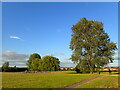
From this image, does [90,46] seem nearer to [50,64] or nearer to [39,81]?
[39,81]

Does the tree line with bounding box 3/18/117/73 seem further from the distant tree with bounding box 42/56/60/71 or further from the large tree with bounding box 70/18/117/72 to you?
the distant tree with bounding box 42/56/60/71

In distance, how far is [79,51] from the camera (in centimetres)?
4244

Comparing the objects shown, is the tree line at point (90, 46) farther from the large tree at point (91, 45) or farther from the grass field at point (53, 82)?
the grass field at point (53, 82)

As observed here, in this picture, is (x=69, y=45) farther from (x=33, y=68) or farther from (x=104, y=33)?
(x=33, y=68)

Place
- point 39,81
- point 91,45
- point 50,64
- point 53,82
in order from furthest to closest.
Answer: point 50,64 < point 91,45 < point 39,81 < point 53,82

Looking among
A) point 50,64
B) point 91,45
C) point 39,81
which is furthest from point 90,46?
point 50,64

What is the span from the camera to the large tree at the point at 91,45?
41.1m

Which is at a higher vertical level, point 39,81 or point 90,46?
point 90,46

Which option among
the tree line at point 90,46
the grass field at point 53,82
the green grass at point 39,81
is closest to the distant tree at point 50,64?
the tree line at point 90,46

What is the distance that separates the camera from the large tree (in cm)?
4106

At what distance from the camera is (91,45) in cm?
4125

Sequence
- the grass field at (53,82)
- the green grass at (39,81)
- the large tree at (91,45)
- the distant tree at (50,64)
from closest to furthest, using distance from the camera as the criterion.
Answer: the grass field at (53,82), the green grass at (39,81), the large tree at (91,45), the distant tree at (50,64)

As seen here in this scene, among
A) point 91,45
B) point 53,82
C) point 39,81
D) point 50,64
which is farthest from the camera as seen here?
point 50,64

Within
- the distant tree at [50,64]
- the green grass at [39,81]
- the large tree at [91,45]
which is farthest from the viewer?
Answer: the distant tree at [50,64]
